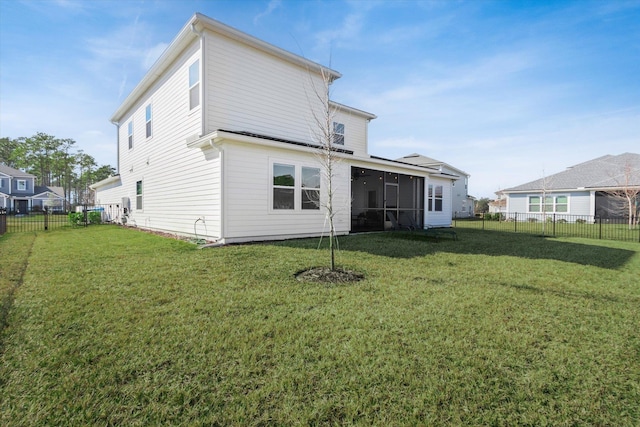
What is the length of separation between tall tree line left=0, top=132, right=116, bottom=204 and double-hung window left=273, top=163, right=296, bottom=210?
5819 cm

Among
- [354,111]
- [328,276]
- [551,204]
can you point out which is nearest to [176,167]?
[328,276]

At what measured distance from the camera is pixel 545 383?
2.14 meters

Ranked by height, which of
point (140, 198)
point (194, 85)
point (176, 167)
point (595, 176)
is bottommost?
point (140, 198)

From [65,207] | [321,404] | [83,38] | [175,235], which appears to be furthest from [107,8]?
[65,207]

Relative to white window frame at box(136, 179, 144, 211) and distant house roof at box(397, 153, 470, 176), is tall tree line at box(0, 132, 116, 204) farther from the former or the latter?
distant house roof at box(397, 153, 470, 176)

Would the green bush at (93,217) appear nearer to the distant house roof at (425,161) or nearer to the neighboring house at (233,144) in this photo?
the neighboring house at (233,144)

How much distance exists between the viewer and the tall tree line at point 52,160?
1858 inches

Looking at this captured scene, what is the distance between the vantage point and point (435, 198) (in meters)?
16.6

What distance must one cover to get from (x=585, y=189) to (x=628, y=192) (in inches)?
92.6

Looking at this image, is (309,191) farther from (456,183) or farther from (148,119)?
(456,183)

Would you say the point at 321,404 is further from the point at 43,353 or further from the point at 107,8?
the point at 107,8

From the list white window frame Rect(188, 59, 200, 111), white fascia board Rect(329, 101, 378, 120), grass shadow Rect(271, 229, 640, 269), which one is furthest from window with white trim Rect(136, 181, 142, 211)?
white fascia board Rect(329, 101, 378, 120)

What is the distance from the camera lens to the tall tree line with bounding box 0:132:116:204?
155 feet

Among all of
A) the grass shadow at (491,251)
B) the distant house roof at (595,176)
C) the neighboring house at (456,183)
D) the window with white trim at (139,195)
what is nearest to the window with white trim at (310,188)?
the grass shadow at (491,251)
